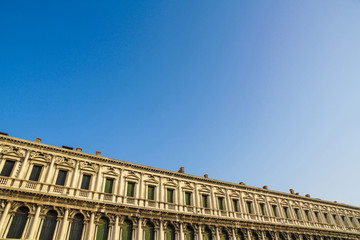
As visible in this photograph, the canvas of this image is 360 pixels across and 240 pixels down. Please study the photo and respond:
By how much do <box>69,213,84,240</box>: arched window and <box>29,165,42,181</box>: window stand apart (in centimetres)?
433

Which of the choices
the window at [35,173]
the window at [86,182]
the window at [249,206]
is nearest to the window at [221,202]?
the window at [249,206]

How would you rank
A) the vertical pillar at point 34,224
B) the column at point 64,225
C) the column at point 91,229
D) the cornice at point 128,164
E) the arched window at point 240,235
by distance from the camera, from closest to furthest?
the vertical pillar at point 34,224, the column at point 64,225, the column at point 91,229, the cornice at point 128,164, the arched window at point 240,235

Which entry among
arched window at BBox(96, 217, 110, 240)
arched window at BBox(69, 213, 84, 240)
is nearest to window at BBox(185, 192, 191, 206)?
arched window at BBox(96, 217, 110, 240)

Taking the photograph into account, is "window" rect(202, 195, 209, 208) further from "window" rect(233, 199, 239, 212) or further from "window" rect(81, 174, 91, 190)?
"window" rect(81, 174, 91, 190)

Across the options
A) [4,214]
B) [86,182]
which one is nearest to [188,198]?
[86,182]

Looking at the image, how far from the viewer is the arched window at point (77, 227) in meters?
18.8

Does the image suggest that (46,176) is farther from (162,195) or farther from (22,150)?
(162,195)

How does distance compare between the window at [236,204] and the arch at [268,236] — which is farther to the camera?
the window at [236,204]

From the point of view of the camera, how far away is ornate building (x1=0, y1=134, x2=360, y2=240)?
18.4m

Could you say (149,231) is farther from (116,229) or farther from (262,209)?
(262,209)

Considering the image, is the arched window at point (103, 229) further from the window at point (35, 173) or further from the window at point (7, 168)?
the window at point (7, 168)

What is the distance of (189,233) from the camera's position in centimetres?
2294

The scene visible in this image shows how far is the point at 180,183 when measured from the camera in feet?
83.3

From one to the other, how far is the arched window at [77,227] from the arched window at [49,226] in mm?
1291
